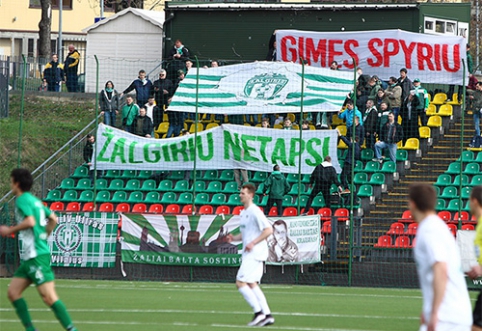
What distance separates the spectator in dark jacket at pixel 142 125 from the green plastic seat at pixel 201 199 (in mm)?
1951

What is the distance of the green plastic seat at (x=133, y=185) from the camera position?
25266 mm

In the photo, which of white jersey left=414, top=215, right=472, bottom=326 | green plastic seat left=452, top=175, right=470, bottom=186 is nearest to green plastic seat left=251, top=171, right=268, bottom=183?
green plastic seat left=452, top=175, right=470, bottom=186

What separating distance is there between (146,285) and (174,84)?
265 inches

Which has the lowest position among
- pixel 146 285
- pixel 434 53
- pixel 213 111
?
pixel 146 285

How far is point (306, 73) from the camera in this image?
2430 centimetres

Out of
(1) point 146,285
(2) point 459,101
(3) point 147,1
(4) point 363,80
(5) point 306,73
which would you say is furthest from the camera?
(3) point 147,1

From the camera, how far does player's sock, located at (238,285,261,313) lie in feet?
43.1

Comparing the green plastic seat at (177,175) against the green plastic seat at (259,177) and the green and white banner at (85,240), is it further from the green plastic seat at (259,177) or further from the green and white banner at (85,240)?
the green and white banner at (85,240)

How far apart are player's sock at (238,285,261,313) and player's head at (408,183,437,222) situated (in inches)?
224

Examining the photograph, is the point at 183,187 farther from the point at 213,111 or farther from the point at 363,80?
the point at 363,80

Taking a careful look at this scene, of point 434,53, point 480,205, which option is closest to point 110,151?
point 434,53

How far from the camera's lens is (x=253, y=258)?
13469mm

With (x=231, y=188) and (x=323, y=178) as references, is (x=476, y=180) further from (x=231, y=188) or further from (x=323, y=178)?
(x=231, y=188)

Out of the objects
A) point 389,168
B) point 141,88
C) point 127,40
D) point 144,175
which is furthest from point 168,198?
point 127,40
